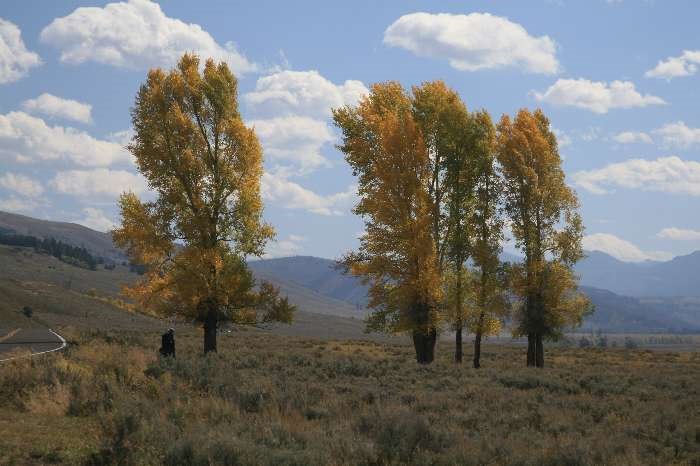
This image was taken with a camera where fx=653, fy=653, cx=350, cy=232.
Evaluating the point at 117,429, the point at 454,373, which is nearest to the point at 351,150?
the point at 454,373

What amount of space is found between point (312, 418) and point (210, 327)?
48.5 ft

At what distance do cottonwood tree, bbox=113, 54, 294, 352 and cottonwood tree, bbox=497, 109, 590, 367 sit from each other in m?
13.1

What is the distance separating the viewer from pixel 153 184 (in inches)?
1037

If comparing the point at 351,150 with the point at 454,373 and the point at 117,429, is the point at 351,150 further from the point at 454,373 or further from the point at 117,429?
the point at 117,429

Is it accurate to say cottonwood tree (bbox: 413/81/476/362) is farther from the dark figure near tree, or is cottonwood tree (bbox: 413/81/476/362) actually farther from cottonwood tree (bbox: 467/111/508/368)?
the dark figure near tree

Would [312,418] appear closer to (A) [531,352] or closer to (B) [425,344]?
(B) [425,344]

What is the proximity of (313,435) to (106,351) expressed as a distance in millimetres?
12022

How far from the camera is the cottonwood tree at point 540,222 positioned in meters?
32.9

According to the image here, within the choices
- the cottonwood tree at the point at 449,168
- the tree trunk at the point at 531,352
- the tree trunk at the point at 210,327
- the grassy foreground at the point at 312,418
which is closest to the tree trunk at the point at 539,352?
the tree trunk at the point at 531,352

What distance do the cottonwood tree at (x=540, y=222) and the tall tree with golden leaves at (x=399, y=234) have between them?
571 cm

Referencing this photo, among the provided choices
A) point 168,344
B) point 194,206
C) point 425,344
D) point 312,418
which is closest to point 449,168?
point 425,344

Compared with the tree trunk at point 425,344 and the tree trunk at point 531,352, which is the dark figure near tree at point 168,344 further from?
the tree trunk at point 531,352

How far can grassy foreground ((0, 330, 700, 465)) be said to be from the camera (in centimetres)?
984

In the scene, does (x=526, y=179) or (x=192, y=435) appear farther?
(x=526, y=179)
